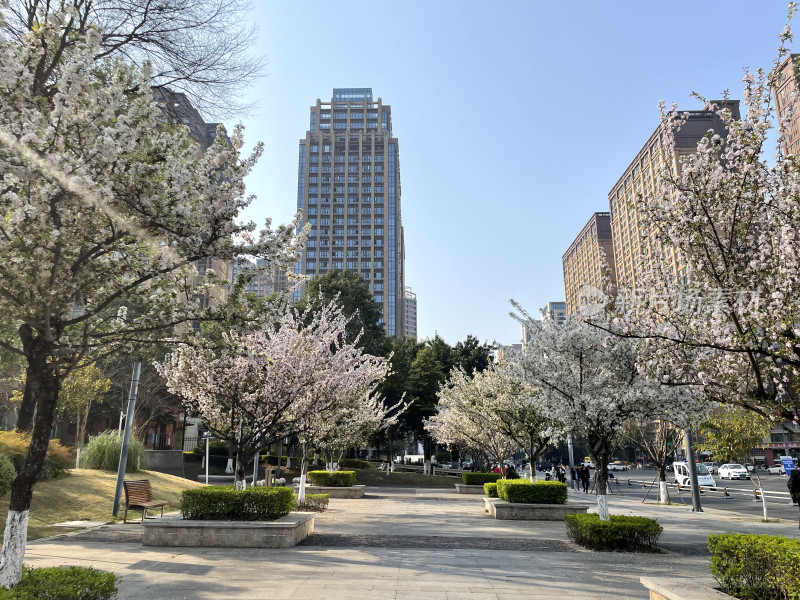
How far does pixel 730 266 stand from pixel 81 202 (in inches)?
309

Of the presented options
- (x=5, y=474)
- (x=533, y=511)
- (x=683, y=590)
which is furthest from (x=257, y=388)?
(x=683, y=590)

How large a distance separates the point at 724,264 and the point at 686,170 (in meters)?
1.31

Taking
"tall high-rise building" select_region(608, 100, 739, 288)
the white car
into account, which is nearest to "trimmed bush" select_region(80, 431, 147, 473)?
the white car

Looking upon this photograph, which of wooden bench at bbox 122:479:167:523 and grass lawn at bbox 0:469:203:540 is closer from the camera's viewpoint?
wooden bench at bbox 122:479:167:523

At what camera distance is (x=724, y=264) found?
6.73 meters

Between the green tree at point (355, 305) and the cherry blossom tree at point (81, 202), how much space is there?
127 feet

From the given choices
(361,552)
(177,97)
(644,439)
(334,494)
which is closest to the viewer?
(361,552)

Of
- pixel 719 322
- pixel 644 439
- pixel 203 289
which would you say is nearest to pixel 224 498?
pixel 203 289

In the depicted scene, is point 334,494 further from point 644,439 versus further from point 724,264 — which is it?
point 724,264

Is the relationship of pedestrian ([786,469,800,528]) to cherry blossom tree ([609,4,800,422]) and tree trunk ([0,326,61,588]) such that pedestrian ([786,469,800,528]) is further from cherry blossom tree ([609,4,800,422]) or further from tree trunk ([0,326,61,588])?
tree trunk ([0,326,61,588])

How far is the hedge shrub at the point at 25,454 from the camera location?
616 inches

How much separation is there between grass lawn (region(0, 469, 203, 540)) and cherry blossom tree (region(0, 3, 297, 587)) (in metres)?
7.85

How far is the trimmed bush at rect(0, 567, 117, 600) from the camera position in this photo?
16.8 feet

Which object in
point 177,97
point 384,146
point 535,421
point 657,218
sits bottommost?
point 535,421
